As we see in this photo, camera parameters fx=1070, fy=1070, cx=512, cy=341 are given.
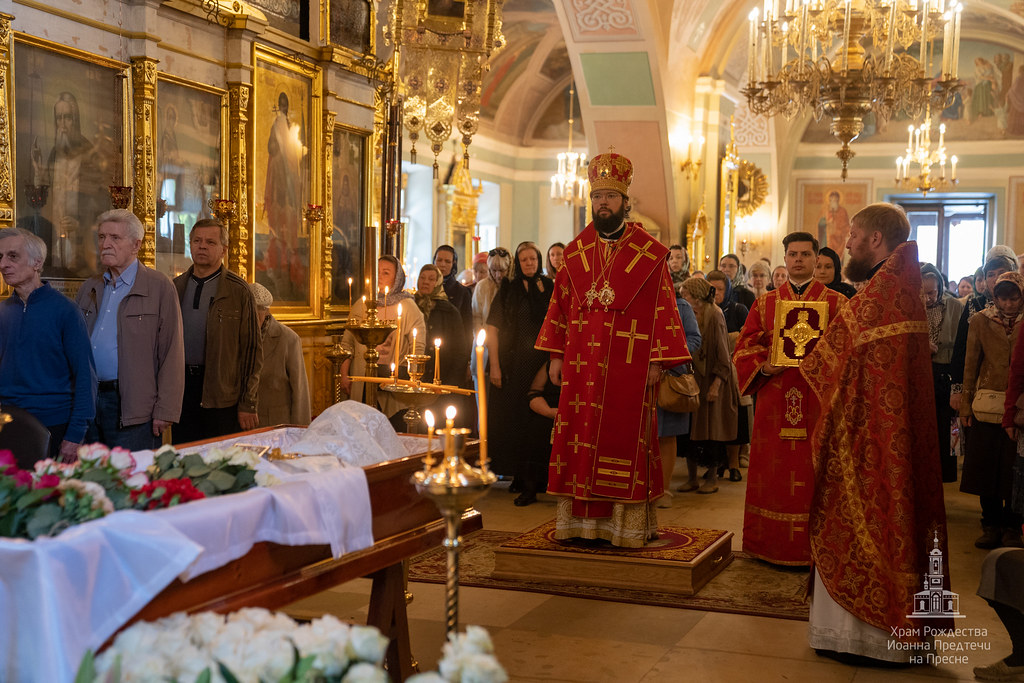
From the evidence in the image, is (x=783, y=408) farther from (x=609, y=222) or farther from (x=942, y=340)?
(x=942, y=340)

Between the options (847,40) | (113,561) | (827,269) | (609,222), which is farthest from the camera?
(847,40)

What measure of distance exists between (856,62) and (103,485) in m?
9.39

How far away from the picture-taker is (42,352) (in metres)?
4.27

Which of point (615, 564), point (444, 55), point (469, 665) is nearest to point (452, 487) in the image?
point (469, 665)

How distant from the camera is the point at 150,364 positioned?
15.6ft

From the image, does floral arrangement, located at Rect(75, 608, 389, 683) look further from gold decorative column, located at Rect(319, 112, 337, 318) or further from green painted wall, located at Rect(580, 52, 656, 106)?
green painted wall, located at Rect(580, 52, 656, 106)

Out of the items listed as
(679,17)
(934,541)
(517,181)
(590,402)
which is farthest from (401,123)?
(517,181)

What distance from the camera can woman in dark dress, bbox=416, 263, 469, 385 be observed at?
8.02 metres

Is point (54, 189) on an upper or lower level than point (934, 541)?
upper

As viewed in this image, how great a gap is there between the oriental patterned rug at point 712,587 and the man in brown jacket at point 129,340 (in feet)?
4.94

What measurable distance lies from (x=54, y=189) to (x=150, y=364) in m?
2.81

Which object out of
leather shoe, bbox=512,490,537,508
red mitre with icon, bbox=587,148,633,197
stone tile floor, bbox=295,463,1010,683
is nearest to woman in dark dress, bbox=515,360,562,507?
leather shoe, bbox=512,490,537,508

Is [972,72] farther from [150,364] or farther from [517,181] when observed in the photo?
[150,364]

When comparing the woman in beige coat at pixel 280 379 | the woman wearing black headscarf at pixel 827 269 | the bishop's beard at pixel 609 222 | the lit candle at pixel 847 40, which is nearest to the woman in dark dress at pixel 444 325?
the woman in beige coat at pixel 280 379
